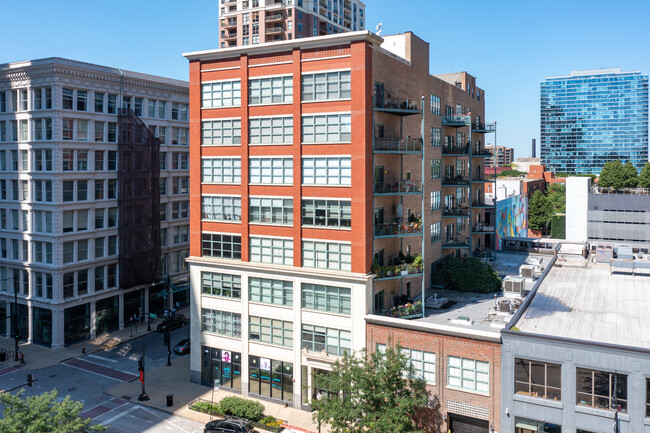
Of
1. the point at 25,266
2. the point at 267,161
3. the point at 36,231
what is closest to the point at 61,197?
the point at 36,231

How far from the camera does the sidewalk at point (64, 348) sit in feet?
161

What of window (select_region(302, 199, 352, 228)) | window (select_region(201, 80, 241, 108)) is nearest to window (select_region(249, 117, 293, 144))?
window (select_region(201, 80, 241, 108))

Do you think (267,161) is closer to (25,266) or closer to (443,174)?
(443,174)

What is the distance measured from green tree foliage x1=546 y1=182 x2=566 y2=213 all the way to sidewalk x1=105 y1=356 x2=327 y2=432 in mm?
122606

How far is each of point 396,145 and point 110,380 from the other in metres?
31.0

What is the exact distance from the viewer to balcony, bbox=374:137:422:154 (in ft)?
125

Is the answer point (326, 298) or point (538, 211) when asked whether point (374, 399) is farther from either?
point (538, 211)

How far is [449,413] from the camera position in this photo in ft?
108

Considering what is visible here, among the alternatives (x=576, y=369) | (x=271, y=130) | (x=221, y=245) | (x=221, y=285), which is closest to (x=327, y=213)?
(x=271, y=130)

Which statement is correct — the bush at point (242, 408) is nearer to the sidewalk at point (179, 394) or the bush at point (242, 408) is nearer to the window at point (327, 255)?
the sidewalk at point (179, 394)

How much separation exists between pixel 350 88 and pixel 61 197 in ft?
108

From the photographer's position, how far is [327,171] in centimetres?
3769

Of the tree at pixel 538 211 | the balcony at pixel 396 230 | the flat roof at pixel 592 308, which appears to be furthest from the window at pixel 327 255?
the tree at pixel 538 211

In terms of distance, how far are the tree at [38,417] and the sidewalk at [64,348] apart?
2428 centimetres
